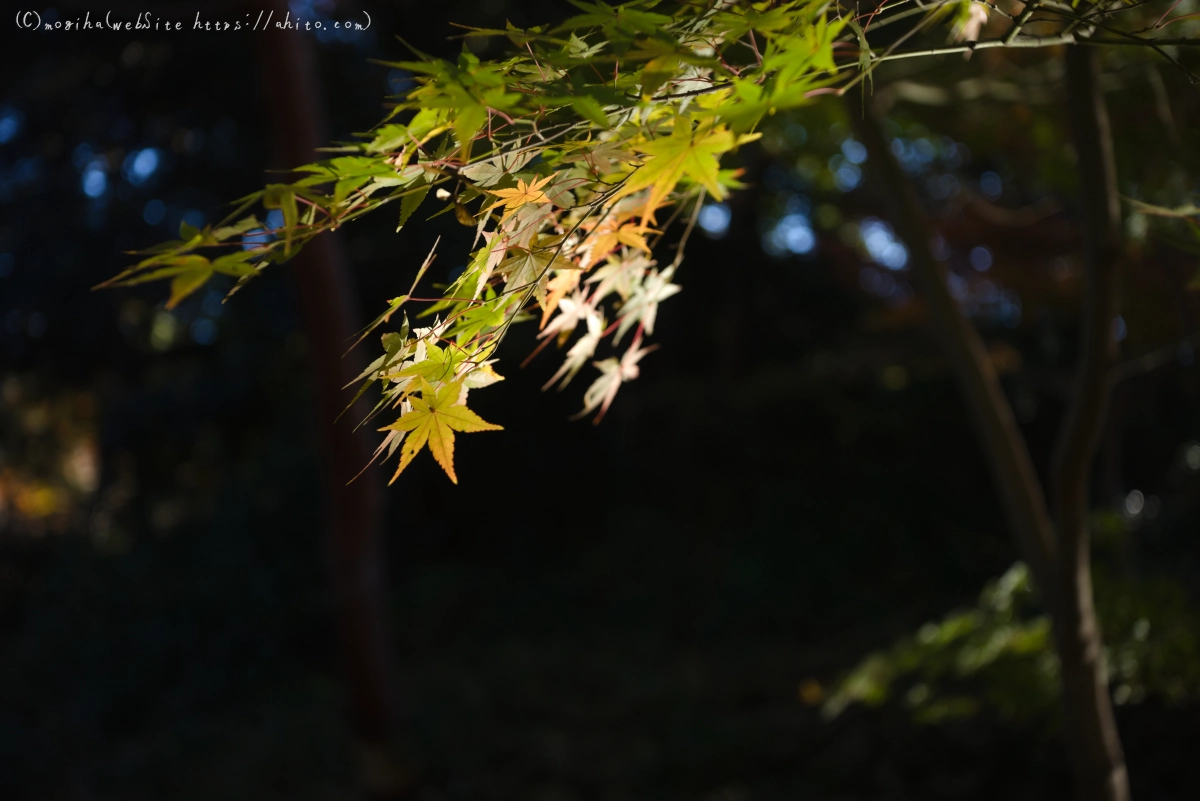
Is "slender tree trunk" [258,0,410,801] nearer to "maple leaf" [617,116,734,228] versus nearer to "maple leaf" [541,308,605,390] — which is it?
"maple leaf" [541,308,605,390]

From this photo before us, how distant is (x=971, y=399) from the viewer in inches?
76.9

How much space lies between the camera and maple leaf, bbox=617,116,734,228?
25.8 inches

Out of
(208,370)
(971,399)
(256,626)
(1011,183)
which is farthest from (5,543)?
(1011,183)

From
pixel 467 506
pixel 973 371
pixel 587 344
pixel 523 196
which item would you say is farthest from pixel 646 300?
pixel 467 506

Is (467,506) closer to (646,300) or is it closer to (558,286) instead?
(646,300)

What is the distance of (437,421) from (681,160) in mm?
298

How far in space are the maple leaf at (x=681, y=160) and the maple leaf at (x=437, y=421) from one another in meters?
0.23

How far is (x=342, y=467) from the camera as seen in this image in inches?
153

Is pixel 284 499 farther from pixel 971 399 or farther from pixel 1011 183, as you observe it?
pixel 1011 183

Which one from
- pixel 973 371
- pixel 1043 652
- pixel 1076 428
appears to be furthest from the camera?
pixel 1043 652

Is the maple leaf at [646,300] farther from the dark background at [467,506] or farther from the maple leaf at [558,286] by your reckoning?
the dark background at [467,506]

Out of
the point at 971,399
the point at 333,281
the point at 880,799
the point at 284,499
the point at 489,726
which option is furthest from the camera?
the point at 284,499

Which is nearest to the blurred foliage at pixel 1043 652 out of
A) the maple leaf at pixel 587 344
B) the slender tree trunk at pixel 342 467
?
the maple leaf at pixel 587 344

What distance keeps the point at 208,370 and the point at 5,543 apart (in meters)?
2.41
